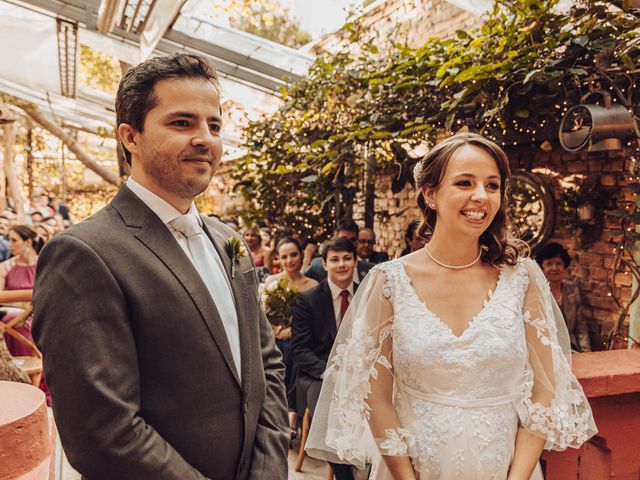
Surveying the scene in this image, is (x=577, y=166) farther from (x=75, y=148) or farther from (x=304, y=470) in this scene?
(x=75, y=148)

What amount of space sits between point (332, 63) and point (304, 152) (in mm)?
1255

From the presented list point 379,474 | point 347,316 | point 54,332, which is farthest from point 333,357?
point 54,332

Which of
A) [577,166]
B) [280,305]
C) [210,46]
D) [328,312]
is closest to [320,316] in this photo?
[328,312]

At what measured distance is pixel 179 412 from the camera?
1.35 m

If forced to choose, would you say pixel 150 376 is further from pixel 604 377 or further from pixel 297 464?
pixel 297 464

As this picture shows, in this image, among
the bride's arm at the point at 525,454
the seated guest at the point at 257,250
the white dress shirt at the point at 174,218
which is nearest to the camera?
the white dress shirt at the point at 174,218

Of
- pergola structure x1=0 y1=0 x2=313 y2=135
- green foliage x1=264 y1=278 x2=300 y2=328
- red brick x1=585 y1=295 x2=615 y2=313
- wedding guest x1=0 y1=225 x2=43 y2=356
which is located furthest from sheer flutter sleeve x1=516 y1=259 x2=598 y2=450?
wedding guest x1=0 y1=225 x2=43 y2=356

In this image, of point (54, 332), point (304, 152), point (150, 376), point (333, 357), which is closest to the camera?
point (54, 332)

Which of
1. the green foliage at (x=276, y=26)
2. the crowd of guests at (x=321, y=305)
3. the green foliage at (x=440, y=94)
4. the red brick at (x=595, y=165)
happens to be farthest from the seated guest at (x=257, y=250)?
the green foliage at (x=276, y=26)

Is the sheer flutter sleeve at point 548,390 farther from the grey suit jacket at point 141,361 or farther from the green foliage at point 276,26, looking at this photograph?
the green foliage at point 276,26

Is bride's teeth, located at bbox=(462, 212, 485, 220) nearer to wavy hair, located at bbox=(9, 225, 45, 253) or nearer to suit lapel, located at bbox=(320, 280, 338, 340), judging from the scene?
suit lapel, located at bbox=(320, 280, 338, 340)

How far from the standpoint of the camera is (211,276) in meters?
1.55

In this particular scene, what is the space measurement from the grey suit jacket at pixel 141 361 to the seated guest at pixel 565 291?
3.52 meters

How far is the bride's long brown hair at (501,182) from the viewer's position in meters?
1.97
